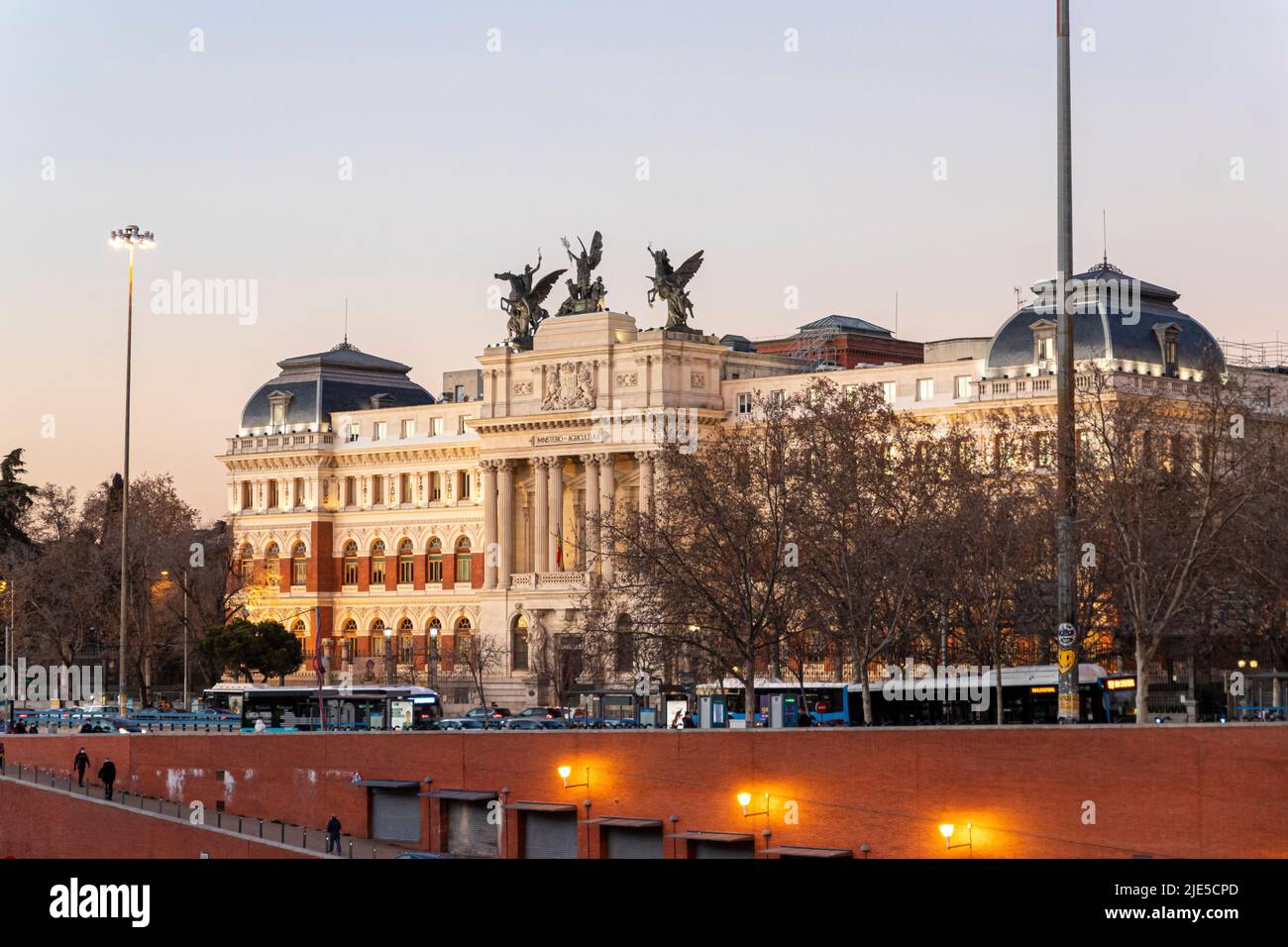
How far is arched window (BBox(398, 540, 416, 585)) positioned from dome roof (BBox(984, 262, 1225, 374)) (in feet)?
134

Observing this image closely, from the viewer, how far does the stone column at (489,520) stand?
126312 millimetres

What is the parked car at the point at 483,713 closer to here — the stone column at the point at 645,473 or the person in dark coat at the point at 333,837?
the stone column at the point at 645,473

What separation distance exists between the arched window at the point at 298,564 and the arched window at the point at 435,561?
30.7 feet

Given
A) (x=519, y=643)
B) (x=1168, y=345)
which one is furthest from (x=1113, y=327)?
(x=519, y=643)

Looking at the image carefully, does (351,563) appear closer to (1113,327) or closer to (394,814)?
(1113,327)

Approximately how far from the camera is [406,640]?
442 feet

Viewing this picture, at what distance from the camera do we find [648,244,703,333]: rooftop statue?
387ft

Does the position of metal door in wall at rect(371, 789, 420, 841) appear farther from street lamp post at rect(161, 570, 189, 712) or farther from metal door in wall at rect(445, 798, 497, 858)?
street lamp post at rect(161, 570, 189, 712)

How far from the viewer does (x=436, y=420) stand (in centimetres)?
13750

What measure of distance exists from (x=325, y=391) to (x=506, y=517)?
22025 millimetres

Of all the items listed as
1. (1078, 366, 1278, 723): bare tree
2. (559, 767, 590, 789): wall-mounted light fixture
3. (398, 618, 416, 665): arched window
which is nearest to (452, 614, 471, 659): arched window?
(398, 618, 416, 665): arched window
